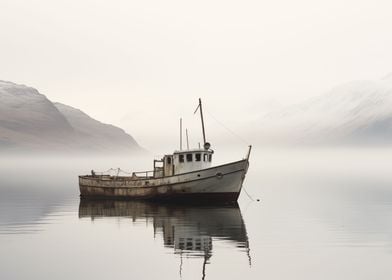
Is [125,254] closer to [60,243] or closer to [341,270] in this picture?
[60,243]

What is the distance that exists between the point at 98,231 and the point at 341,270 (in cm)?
2091

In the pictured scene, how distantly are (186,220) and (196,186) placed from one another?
10.7 m

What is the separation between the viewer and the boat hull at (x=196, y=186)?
6059 centimetres

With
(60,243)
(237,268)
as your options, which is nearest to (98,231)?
(60,243)

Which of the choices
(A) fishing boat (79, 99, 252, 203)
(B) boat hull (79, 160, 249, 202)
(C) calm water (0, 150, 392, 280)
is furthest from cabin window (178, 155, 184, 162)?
(C) calm water (0, 150, 392, 280)

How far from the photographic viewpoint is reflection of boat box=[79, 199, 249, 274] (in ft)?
125

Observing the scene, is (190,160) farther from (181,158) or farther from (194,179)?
(194,179)

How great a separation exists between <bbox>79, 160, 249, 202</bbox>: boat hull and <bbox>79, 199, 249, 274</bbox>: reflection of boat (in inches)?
38.7

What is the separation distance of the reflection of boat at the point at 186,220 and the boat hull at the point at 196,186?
3.22 ft

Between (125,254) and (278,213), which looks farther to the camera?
(278,213)

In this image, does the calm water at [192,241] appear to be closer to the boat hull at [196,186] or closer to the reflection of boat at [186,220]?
the reflection of boat at [186,220]

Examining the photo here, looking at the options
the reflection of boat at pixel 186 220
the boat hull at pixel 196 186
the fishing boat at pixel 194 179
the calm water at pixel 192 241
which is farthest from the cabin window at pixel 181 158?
the calm water at pixel 192 241

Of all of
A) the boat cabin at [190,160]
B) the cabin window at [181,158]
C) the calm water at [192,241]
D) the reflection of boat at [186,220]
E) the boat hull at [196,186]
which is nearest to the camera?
the calm water at [192,241]

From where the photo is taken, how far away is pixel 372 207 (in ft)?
221
